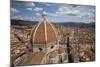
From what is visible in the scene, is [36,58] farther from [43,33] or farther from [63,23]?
[63,23]

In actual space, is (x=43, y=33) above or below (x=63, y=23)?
below

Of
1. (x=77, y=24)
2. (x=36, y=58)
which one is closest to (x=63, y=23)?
(x=77, y=24)

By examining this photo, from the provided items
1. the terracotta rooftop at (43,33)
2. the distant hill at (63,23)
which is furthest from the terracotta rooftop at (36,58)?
the distant hill at (63,23)

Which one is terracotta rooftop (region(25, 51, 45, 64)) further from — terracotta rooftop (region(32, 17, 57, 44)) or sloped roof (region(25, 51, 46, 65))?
terracotta rooftop (region(32, 17, 57, 44))

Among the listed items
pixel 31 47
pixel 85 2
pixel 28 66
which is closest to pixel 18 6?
pixel 31 47
